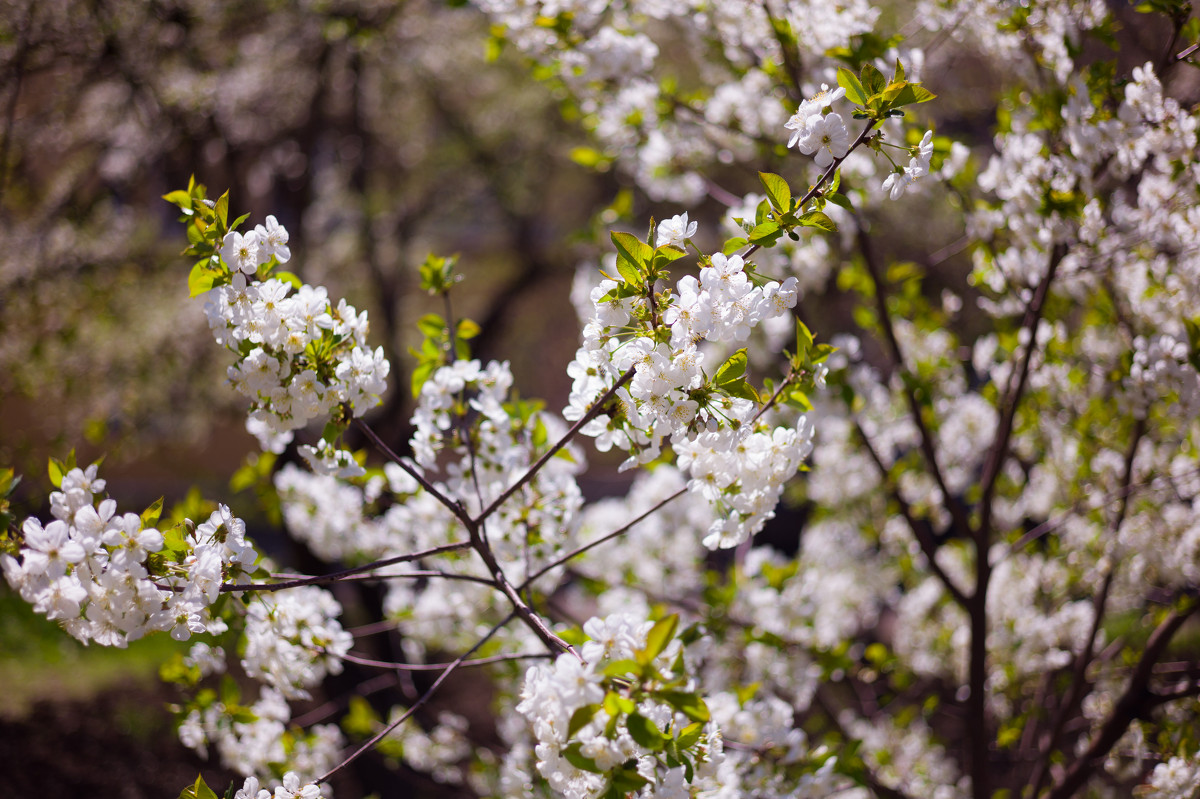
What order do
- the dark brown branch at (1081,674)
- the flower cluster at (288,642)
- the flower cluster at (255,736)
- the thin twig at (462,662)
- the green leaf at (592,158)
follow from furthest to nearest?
the green leaf at (592,158), the dark brown branch at (1081,674), the flower cluster at (255,736), the flower cluster at (288,642), the thin twig at (462,662)

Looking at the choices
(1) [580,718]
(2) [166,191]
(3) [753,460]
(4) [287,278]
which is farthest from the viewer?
(2) [166,191]

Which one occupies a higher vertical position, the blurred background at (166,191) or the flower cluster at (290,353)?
the blurred background at (166,191)

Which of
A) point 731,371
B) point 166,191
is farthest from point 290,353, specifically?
point 166,191

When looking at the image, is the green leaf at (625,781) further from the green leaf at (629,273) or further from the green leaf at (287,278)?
the green leaf at (287,278)


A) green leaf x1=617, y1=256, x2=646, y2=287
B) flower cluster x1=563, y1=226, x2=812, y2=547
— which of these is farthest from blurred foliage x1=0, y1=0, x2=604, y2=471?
green leaf x1=617, y1=256, x2=646, y2=287

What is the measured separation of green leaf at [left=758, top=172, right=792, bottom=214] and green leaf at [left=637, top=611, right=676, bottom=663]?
2.25ft

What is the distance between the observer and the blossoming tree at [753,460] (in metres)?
1.29

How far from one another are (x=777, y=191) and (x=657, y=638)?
29.0 inches

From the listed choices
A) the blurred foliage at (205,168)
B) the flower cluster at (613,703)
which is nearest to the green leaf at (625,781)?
the flower cluster at (613,703)

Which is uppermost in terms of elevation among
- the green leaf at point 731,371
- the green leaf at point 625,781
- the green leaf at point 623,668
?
the green leaf at point 731,371

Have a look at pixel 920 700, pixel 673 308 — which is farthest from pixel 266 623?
pixel 920 700

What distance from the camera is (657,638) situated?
1095 millimetres

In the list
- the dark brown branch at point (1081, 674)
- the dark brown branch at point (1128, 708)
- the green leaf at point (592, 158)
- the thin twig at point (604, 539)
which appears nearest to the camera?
the thin twig at point (604, 539)

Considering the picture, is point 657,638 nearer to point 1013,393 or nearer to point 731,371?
point 731,371
